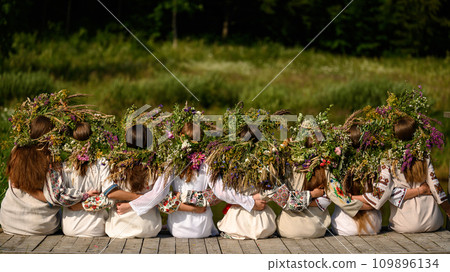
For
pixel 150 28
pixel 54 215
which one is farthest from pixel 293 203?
pixel 150 28

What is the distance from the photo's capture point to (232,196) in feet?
18.3

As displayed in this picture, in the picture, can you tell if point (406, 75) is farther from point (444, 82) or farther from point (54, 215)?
point (54, 215)

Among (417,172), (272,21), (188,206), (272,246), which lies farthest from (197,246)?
(272,21)

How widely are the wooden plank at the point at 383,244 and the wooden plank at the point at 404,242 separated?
5cm

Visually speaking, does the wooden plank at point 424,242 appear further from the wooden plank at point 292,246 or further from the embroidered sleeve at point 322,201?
the wooden plank at point 292,246

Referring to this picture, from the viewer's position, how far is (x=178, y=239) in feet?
18.9

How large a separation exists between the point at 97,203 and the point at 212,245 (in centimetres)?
110

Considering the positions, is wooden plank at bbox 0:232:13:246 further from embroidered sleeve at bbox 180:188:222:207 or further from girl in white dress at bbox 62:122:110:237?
embroidered sleeve at bbox 180:188:222:207

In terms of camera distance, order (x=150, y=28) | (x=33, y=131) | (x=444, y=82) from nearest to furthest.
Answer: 1. (x=33, y=131)
2. (x=444, y=82)
3. (x=150, y=28)

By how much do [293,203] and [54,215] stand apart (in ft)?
7.31

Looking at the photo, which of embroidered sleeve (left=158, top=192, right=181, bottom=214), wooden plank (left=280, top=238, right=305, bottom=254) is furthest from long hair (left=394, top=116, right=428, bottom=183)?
embroidered sleeve (left=158, top=192, right=181, bottom=214)

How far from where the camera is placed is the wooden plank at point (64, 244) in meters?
5.33

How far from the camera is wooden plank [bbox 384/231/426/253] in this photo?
18.2 feet

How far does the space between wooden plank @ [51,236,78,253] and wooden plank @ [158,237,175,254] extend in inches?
31.1
